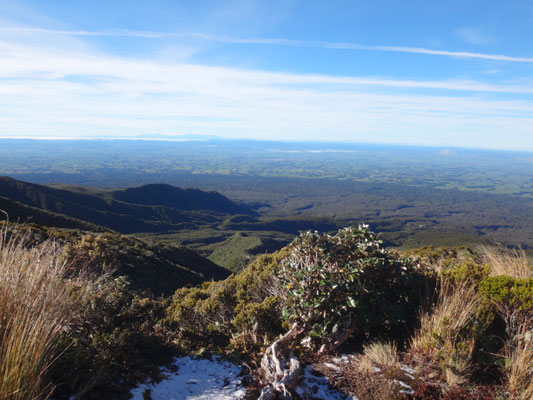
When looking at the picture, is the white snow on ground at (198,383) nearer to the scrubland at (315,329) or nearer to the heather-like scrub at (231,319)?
the scrubland at (315,329)

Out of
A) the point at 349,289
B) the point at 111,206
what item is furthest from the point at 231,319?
the point at 111,206

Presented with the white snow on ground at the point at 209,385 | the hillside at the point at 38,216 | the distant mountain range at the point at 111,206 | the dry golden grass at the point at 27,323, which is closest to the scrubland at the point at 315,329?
the dry golden grass at the point at 27,323

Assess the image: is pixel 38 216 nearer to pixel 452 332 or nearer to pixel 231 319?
pixel 231 319

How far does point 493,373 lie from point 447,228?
139626 millimetres

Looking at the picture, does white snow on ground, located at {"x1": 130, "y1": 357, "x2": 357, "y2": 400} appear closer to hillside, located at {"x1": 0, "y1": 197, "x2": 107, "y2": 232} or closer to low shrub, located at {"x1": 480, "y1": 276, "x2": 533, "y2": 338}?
low shrub, located at {"x1": 480, "y1": 276, "x2": 533, "y2": 338}

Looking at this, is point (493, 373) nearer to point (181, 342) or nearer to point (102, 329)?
point (181, 342)

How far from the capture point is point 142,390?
3.11 m

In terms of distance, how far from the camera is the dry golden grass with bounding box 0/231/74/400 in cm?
227

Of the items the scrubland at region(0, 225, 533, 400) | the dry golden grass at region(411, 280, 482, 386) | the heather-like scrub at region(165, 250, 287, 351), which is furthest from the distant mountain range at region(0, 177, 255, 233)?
the dry golden grass at region(411, 280, 482, 386)

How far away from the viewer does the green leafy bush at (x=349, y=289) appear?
Result: 397 centimetres

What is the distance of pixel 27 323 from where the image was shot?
2447mm

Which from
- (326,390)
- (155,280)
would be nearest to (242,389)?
(326,390)

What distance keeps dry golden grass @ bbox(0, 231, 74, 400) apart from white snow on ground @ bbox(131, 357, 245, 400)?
3.14 ft

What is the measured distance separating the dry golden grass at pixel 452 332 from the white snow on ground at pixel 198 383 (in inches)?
87.9
